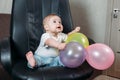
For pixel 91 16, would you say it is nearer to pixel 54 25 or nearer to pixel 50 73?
pixel 54 25

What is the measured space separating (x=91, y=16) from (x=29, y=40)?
0.85 m

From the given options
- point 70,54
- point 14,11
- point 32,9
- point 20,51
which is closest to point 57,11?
point 32,9

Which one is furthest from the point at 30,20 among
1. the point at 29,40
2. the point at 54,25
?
the point at 54,25

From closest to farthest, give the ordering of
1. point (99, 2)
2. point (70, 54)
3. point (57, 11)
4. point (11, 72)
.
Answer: point (70, 54), point (11, 72), point (57, 11), point (99, 2)

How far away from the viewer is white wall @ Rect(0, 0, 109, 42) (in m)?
2.15

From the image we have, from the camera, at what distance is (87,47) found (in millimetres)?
1425

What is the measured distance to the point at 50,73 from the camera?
1.31m

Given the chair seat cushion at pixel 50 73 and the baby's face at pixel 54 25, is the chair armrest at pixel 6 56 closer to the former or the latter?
the chair seat cushion at pixel 50 73

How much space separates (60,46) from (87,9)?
1046 mm

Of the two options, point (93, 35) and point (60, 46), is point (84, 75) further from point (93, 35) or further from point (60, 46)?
point (93, 35)

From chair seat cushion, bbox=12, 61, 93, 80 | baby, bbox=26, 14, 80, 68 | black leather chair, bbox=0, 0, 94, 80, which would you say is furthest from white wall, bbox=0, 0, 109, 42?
chair seat cushion, bbox=12, 61, 93, 80

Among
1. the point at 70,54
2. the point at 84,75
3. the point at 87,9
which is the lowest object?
the point at 84,75

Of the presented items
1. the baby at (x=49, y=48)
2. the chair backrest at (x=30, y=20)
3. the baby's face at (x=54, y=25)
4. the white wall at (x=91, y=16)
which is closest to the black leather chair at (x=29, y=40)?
the chair backrest at (x=30, y=20)

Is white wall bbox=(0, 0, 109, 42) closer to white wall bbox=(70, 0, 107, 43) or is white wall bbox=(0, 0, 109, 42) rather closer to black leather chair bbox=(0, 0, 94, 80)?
white wall bbox=(70, 0, 107, 43)
